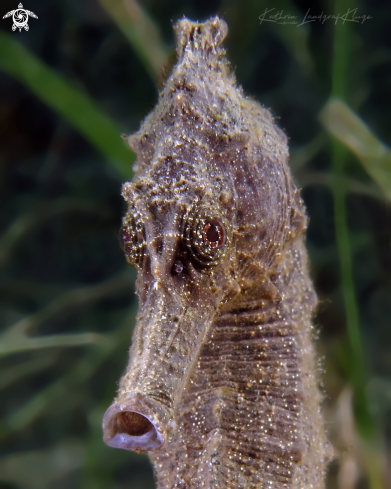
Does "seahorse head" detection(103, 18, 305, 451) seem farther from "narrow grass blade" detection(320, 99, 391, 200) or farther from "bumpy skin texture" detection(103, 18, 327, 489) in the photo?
"narrow grass blade" detection(320, 99, 391, 200)

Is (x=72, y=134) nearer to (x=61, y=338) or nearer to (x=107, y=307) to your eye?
(x=107, y=307)

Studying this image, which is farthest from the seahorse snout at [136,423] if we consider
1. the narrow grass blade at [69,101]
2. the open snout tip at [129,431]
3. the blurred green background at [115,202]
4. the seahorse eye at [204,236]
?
the narrow grass blade at [69,101]

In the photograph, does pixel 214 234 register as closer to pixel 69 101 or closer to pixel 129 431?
pixel 129 431

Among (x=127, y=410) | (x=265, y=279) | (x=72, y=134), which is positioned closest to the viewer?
(x=127, y=410)

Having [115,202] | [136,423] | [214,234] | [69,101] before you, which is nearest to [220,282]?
[214,234]

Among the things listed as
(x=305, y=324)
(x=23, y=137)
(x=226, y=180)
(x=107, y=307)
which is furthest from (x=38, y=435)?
(x=226, y=180)

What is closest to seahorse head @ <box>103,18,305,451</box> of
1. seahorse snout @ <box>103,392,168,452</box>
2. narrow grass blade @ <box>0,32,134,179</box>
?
seahorse snout @ <box>103,392,168,452</box>
